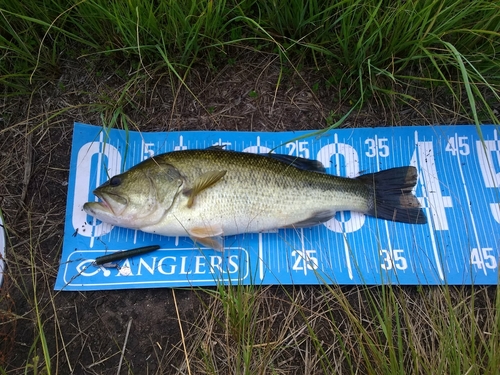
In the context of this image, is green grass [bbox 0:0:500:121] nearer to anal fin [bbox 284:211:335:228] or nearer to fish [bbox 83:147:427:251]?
fish [bbox 83:147:427:251]

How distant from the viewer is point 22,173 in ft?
10.9

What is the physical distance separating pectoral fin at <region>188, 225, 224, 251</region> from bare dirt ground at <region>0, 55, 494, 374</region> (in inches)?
14.0

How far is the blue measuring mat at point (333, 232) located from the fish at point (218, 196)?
0.75 feet

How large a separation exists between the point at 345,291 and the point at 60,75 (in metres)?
3.16

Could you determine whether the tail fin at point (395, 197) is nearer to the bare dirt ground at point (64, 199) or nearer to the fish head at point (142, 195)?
the bare dirt ground at point (64, 199)

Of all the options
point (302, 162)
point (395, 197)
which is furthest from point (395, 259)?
point (302, 162)

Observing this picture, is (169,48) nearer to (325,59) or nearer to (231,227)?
(325,59)

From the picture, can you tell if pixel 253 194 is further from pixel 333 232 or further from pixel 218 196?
pixel 333 232

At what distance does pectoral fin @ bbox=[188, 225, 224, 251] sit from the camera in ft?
9.65

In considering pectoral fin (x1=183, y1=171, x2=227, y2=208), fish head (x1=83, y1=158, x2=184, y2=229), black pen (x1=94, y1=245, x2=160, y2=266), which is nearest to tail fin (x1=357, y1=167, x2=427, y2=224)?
pectoral fin (x1=183, y1=171, x2=227, y2=208)

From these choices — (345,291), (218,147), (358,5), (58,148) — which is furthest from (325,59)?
(58,148)

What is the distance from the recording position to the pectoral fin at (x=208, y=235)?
2941 mm

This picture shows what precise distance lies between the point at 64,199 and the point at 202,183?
1.33 meters

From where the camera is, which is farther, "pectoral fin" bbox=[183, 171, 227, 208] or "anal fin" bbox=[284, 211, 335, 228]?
"anal fin" bbox=[284, 211, 335, 228]
